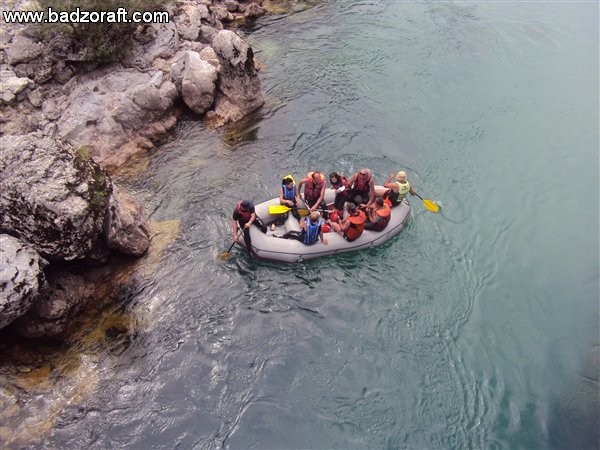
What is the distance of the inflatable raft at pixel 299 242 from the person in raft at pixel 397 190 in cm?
19

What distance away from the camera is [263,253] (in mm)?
9406

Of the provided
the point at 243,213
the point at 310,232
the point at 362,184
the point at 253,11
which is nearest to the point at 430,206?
the point at 362,184

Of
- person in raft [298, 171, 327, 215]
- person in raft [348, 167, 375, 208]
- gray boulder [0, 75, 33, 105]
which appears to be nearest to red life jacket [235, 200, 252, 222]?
person in raft [298, 171, 327, 215]

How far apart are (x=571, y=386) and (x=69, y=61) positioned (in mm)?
15219

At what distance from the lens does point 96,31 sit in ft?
41.4

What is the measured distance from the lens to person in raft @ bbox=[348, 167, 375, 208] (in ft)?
32.4

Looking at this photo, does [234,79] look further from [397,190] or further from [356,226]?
[356,226]

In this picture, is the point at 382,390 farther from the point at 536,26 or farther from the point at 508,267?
the point at 536,26

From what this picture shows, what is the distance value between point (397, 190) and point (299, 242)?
2647 millimetres

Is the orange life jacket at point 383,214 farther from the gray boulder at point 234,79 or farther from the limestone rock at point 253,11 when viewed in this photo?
the limestone rock at point 253,11

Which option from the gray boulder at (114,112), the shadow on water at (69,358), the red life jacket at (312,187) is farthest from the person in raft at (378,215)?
the gray boulder at (114,112)

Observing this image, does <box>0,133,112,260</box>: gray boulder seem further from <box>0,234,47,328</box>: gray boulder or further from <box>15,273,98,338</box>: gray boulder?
<box>15,273,98,338</box>: gray boulder

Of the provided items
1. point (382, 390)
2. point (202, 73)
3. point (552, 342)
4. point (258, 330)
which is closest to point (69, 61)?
point (202, 73)

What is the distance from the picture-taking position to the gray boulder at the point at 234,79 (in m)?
13.2
